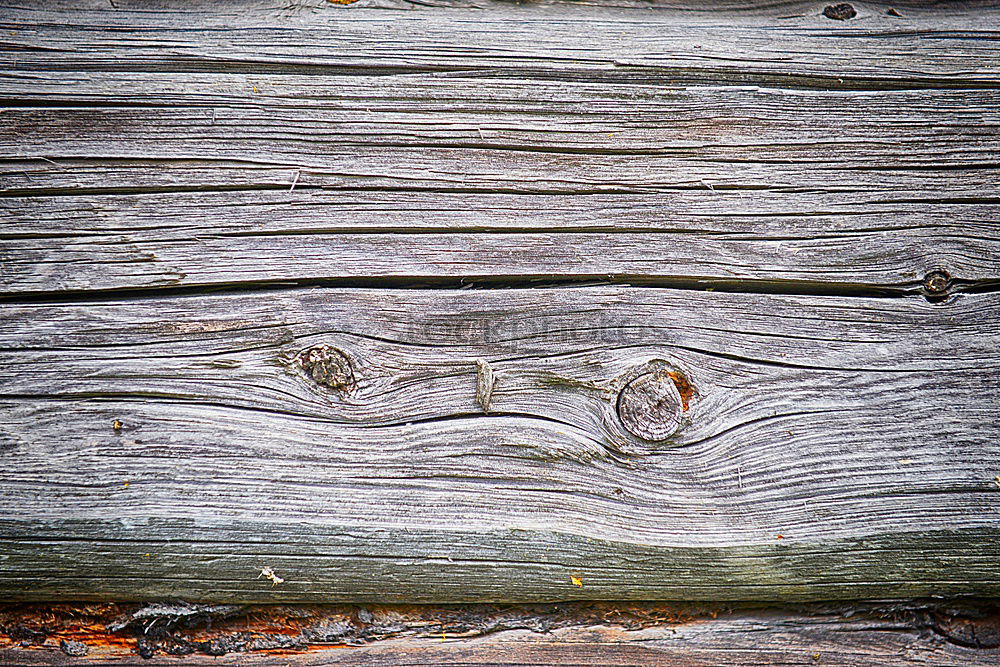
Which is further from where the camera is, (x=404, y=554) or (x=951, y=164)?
(x=951, y=164)

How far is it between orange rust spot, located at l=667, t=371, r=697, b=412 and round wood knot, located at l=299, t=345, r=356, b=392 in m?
0.79

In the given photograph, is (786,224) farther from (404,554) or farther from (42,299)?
(42,299)

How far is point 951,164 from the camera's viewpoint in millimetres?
1484

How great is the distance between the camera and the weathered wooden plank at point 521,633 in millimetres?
1393

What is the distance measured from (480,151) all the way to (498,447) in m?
0.75

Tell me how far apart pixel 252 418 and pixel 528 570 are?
2.50 ft

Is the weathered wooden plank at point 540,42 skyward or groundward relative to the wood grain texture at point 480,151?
skyward

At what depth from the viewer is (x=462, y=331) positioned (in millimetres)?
1412

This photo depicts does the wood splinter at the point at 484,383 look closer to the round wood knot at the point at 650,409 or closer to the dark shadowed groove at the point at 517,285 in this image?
the dark shadowed groove at the point at 517,285

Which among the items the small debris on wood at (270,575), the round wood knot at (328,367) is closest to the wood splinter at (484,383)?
the round wood knot at (328,367)

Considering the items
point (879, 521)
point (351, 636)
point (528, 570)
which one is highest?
point (879, 521)

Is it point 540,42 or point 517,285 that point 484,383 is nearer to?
point 517,285

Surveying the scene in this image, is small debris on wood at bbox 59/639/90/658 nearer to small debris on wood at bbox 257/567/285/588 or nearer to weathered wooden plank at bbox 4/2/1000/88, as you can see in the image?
small debris on wood at bbox 257/567/285/588

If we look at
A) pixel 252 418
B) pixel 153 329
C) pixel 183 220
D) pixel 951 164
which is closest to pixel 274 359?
pixel 252 418
